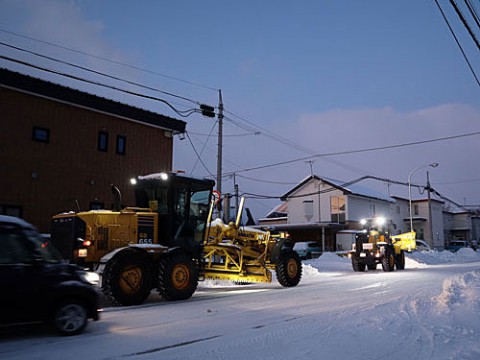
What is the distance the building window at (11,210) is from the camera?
18.0 m

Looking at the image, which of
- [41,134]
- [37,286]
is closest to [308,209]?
[41,134]

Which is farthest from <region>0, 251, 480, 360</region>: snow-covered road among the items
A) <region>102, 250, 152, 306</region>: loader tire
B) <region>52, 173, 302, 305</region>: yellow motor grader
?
<region>52, 173, 302, 305</region>: yellow motor grader

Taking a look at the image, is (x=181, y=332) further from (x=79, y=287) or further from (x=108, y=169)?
(x=108, y=169)

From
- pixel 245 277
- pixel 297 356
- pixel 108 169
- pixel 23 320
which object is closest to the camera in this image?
pixel 297 356

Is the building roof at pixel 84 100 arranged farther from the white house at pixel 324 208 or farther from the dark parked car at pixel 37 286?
the white house at pixel 324 208

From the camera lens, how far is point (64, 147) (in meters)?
20.3

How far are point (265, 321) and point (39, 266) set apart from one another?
398 cm

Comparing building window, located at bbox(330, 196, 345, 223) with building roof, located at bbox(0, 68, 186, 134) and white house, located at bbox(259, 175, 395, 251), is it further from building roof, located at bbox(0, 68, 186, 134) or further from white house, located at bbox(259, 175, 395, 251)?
building roof, located at bbox(0, 68, 186, 134)

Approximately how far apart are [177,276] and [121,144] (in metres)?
13.2

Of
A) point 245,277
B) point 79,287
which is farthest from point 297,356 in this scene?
point 245,277

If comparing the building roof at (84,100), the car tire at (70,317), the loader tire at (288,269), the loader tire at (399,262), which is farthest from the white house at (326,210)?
the car tire at (70,317)

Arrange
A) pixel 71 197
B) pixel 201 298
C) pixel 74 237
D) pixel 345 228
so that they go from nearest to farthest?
pixel 74 237 → pixel 201 298 → pixel 71 197 → pixel 345 228

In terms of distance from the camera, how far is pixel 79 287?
7.14 meters

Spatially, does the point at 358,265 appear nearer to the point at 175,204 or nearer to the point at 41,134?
the point at 175,204
